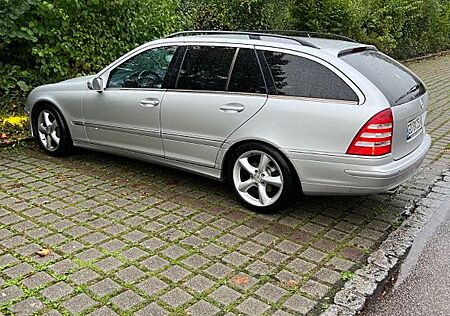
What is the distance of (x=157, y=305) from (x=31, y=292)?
900mm

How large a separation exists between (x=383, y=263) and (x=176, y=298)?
167 centimetres

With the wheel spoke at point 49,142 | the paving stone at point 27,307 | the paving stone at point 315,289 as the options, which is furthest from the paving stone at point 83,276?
the wheel spoke at point 49,142

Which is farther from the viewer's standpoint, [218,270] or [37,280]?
[218,270]

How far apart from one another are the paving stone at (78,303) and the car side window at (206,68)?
93.3 inches

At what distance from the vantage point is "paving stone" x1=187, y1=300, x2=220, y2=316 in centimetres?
326

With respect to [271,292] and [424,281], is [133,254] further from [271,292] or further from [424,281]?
[424,281]

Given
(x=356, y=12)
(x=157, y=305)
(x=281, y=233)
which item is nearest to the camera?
(x=157, y=305)

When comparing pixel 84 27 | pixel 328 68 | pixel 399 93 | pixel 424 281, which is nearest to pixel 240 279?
pixel 424 281

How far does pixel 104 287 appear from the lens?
11.5 ft

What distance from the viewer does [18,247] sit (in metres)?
4.05

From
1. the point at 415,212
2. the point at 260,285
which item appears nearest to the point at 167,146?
the point at 260,285

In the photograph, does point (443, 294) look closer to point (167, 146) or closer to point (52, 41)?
point (167, 146)

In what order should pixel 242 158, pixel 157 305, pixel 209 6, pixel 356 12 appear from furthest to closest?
pixel 356 12, pixel 209 6, pixel 242 158, pixel 157 305

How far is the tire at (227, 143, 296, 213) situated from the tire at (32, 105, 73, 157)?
8.00 ft
